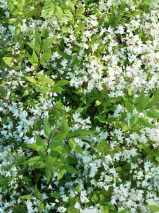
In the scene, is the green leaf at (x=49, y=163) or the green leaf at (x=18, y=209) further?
the green leaf at (x=18, y=209)

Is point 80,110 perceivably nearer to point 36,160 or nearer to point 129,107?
point 129,107

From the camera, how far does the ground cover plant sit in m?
3.84

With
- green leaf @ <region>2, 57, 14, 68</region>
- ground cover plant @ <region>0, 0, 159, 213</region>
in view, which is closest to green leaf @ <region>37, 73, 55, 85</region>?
ground cover plant @ <region>0, 0, 159, 213</region>

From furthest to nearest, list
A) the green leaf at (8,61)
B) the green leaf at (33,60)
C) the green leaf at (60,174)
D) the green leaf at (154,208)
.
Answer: the green leaf at (8,61), the green leaf at (33,60), the green leaf at (154,208), the green leaf at (60,174)

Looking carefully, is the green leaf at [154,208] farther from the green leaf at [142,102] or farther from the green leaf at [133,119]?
the green leaf at [142,102]

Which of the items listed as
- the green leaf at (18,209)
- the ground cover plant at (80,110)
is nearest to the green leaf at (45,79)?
the ground cover plant at (80,110)

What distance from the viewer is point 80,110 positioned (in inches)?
163

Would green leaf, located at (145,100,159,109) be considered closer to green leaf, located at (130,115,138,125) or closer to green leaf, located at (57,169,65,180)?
green leaf, located at (130,115,138,125)

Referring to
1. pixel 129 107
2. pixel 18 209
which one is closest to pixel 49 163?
pixel 18 209

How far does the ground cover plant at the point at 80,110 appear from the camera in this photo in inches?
151

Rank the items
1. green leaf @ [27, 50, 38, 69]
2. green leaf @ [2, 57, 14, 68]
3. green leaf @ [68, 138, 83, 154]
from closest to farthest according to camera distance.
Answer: green leaf @ [68, 138, 83, 154], green leaf @ [27, 50, 38, 69], green leaf @ [2, 57, 14, 68]

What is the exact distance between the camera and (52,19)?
466cm

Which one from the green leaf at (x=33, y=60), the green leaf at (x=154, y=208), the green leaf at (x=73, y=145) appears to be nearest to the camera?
the green leaf at (x=73, y=145)

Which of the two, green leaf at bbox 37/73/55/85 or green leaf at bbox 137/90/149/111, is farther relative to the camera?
green leaf at bbox 37/73/55/85
